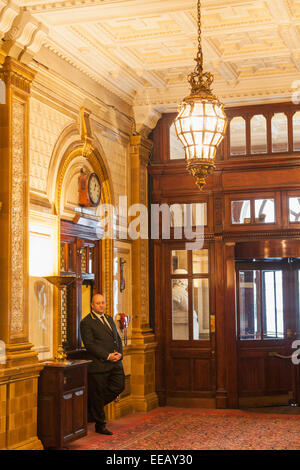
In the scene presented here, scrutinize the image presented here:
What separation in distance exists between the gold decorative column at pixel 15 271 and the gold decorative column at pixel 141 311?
9.90 ft

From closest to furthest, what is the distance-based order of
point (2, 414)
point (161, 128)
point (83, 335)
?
1. point (2, 414)
2. point (83, 335)
3. point (161, 128)

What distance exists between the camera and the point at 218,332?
9602mm

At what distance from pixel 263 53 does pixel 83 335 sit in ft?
13.2

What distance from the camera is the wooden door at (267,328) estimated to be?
9695 millimetres

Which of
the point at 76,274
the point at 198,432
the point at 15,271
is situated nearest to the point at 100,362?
the point at 76,274

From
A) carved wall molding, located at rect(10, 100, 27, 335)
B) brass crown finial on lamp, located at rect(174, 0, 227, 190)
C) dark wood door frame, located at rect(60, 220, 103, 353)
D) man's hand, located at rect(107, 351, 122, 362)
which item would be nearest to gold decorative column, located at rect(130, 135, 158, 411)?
dark wood door frame, located at rect(60, 220, 103, 353)

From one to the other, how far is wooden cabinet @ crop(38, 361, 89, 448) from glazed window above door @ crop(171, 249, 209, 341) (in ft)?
10.4

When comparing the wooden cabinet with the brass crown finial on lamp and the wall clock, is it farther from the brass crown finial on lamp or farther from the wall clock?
the brass crown finial on lamp

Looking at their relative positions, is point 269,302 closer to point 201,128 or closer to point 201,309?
point 201,309

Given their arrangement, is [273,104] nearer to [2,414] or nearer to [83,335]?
[83,335]

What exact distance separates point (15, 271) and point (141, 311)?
3426 mm

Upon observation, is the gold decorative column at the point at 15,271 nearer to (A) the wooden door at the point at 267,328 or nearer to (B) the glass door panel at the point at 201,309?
(B) the glass door panel at the point at 201,309

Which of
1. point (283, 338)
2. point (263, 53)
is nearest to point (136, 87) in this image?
point (263, 53)

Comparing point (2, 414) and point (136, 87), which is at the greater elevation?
point (136, 87)
